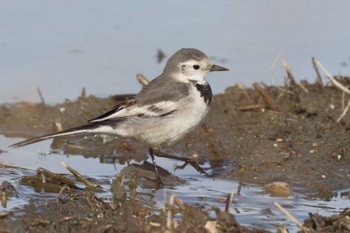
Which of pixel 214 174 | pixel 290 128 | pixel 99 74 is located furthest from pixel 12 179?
pixel 99 74

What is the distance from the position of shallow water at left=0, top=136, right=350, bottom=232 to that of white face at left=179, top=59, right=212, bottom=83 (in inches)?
36.4

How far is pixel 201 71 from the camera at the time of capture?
10.3 metres

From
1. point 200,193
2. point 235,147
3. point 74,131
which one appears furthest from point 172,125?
point 235,147

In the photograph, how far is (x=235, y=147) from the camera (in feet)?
34.5

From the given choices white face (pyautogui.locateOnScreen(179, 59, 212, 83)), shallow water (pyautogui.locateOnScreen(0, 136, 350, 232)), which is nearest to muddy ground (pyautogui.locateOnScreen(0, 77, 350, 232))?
shallow water (pyautogui.locateOnScreen(0, 136, 350, 232))

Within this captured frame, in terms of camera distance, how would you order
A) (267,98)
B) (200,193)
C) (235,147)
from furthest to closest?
1. (267,98)
2. (235,147)
3. (200,193)

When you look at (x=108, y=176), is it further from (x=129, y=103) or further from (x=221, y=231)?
(x=221, y=231)

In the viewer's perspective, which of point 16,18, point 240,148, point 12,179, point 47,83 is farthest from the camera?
point 16,18

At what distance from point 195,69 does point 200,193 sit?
155 centimetres

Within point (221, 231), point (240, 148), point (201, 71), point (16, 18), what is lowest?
point (221, 231)

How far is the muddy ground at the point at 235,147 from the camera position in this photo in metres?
7.80

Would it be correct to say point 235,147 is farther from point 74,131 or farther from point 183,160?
point 74,131

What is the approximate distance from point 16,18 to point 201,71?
15.7 ft

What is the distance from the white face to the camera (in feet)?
33.6
